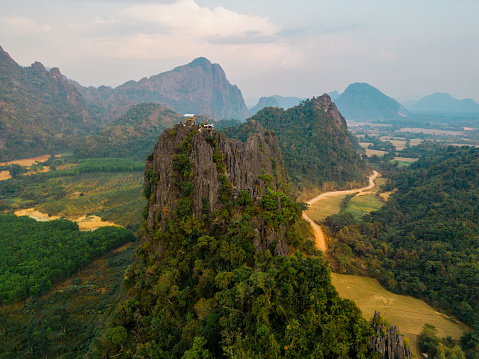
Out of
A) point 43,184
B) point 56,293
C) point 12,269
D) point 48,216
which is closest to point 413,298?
point 56,293

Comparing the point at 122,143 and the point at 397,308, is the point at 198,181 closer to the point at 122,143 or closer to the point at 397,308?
the point at 397,308

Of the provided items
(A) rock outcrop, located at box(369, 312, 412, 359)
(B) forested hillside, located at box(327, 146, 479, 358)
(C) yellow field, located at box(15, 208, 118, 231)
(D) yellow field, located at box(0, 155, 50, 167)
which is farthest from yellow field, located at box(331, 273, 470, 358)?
(D) yellow field, located at box(0, 155, 50, 167)

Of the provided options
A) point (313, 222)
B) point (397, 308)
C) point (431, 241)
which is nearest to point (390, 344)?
point (397, 308)

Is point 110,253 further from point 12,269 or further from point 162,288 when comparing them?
point 162,288

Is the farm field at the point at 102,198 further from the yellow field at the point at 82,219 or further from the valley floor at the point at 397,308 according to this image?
the valley floor at the point at 397,308

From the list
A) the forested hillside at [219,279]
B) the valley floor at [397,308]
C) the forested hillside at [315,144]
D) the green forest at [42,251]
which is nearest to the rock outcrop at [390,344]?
the forested hillside at [219,279]

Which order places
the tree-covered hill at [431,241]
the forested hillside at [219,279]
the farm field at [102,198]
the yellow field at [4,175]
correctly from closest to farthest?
the forested hillside at [219,279]
the tree-covered hill at [431,241]
the farm field at [102,198]
the yellow field at [4,175]

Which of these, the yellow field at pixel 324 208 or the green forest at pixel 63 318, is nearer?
the green forest at pixel 63 318
